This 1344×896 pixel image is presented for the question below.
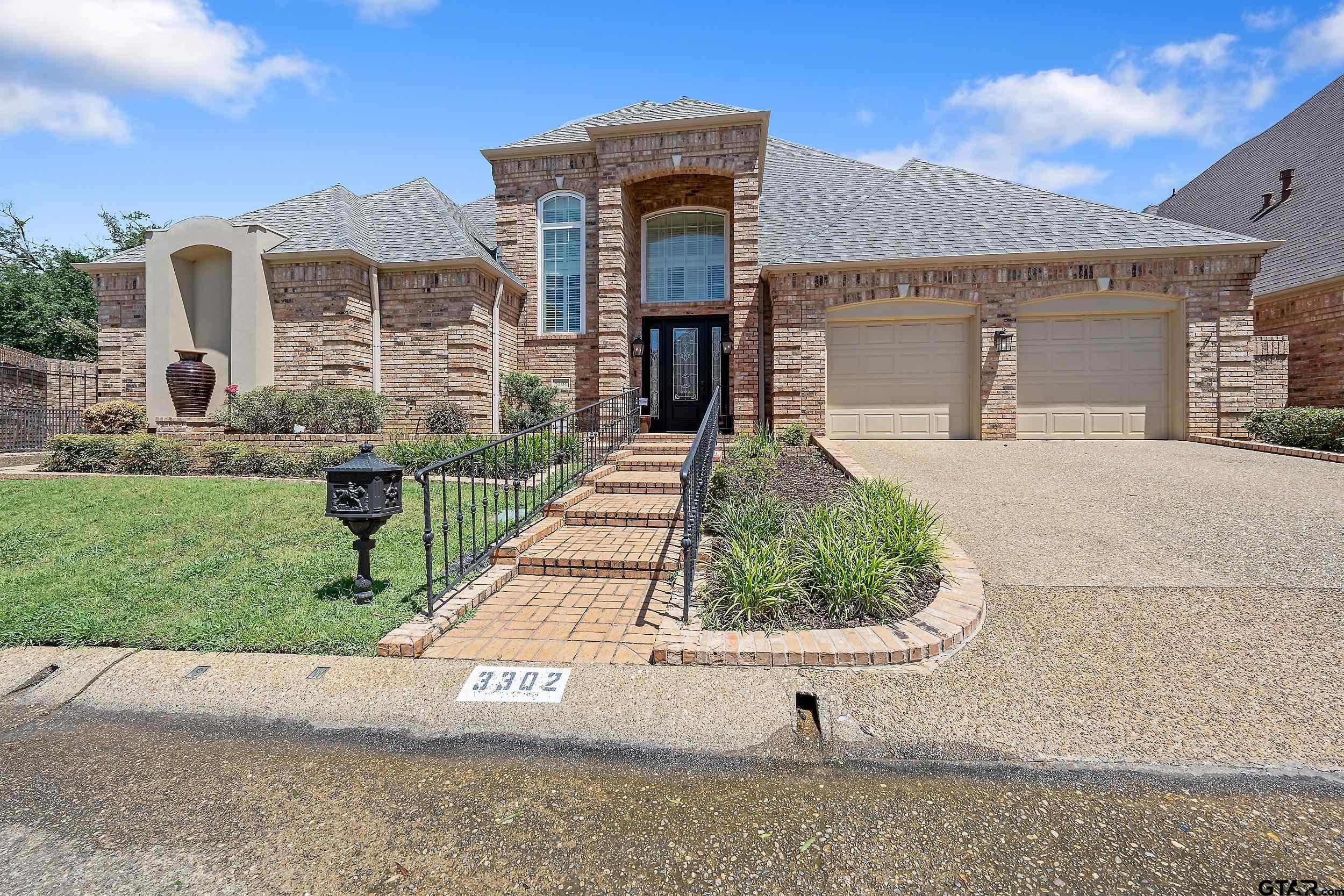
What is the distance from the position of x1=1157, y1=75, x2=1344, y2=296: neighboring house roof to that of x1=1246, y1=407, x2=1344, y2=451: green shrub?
3494 mm

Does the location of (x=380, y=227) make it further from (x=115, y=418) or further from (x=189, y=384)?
(x=115, y=418)

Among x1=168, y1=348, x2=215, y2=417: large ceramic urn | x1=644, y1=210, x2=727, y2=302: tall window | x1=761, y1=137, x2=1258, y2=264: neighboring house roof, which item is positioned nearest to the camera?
x1=761, y1=137, x2=1258, y2=264: neighboring house roof

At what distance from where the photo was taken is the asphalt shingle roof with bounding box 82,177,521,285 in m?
12.2

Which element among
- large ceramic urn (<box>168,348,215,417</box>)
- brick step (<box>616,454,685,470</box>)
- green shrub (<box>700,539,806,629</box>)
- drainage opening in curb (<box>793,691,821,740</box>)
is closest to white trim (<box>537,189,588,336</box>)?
brick step (<box>616,454,685,470</box>)

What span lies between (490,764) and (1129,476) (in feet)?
28.8

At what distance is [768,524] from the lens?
16.5ft

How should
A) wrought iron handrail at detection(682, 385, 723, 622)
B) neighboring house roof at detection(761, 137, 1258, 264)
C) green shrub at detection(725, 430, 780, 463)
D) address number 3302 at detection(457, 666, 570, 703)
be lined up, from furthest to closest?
neighboring house roof at detection(761, 137, 1258, 264) → green shrub at detection(725, 430, 780, 463) → wrought iron handrail at detection(682, 385, 723, 622) → address number 3302 at detection(457, 666, 570, 703)

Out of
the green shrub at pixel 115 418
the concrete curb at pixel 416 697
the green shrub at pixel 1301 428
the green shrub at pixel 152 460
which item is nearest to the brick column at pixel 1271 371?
the green shrub at pixel 1301 428

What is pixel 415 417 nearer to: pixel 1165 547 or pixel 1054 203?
pixel 1165 547

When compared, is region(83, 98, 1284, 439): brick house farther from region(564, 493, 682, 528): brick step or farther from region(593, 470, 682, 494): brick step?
region(564, 493, 682, 528): brick step

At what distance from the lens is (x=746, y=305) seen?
11922mm

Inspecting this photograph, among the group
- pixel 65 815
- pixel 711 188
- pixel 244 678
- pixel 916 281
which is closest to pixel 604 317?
pixel 711 188

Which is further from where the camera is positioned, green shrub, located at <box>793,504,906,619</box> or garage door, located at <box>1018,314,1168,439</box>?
garage door, located at <box>1018,314,1168,439</box>

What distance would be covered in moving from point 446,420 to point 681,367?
17.3 feet
